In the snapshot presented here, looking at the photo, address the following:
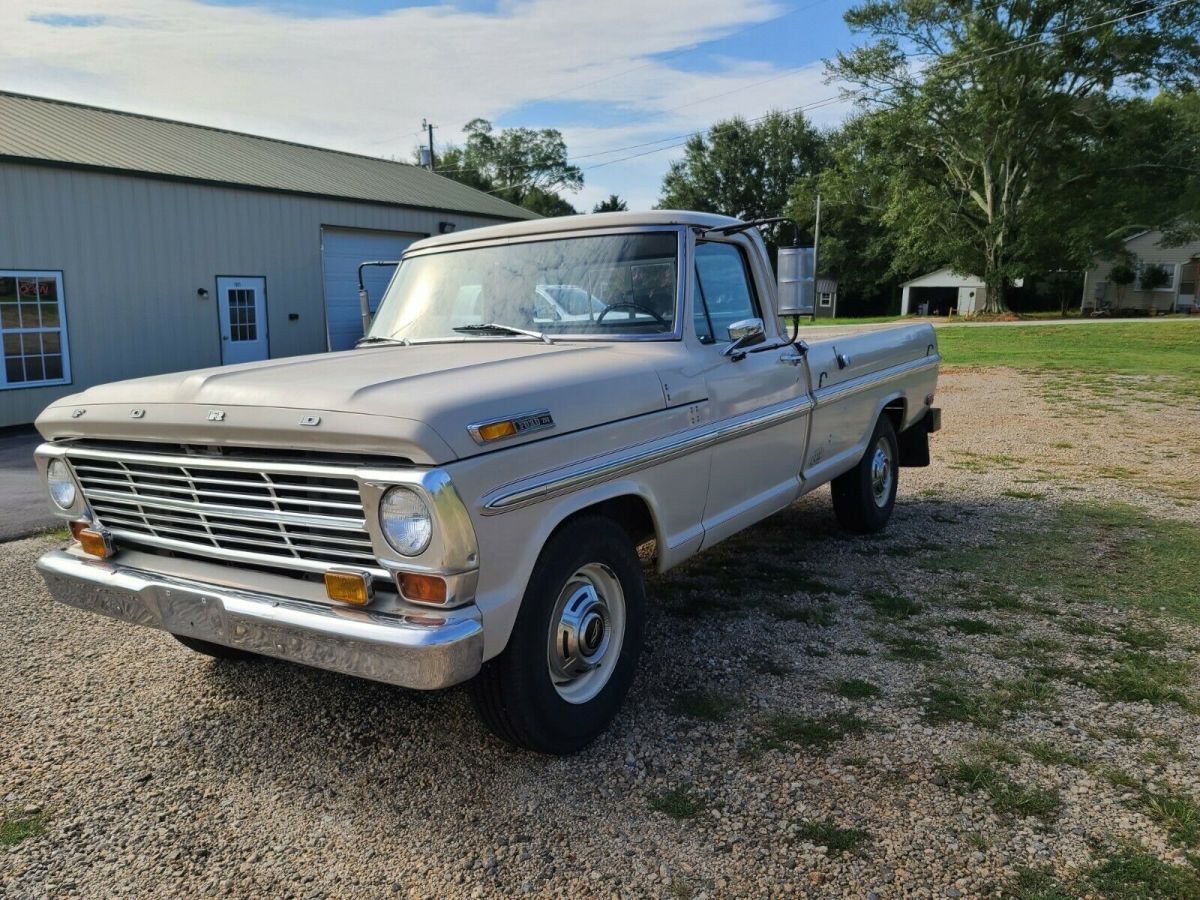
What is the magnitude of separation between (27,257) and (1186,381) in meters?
18.6

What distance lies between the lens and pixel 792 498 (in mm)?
4855

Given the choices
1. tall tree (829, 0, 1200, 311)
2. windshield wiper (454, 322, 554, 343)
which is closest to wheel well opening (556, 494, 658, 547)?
windshield wiper (454, 322, 554, 343)

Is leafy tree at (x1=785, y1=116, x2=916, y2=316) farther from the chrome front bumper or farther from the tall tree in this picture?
the chrome front bumper

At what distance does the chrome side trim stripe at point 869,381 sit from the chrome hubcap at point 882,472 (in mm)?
489

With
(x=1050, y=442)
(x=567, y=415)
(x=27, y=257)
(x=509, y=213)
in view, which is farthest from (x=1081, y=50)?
(x=567, y=415)

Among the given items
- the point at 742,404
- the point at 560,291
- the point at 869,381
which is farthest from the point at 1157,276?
the point at 560,291

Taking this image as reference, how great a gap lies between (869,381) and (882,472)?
2.91ft

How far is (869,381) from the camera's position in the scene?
18.5 ft

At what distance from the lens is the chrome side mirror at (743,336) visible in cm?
393

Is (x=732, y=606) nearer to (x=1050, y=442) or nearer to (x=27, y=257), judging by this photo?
(x=1050, y=442)

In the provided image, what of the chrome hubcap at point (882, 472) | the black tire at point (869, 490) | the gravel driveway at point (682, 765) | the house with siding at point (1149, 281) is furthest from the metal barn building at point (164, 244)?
the house with siding at point (1149, 281)

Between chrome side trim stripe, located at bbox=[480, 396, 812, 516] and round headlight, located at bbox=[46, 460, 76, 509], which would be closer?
chrome side trim stripe, located at bbox=[480, 396, 812, 516]

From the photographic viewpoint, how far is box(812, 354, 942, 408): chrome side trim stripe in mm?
5011

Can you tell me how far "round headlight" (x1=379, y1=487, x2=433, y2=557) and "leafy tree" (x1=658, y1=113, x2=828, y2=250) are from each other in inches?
2534
